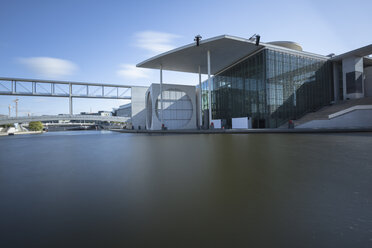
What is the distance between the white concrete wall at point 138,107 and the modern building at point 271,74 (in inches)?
668

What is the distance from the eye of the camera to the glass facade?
25.9 metres

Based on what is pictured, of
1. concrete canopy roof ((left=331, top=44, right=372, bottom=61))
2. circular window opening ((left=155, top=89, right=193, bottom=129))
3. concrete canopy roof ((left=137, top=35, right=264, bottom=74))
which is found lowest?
circular window opening ((left=155, top=89, right=193, bottom=129))

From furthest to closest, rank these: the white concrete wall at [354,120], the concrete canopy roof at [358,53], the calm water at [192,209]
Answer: the concrete canopy roof at [358,53] < the white concrete wall at [354,120] < the calm water at [192,209]

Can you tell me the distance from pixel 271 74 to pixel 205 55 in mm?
9920

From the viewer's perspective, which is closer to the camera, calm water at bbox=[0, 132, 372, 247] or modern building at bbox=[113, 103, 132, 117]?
calm water at bbox=[0, 132, 372, 247]

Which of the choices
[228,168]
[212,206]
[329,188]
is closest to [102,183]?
[212,206]

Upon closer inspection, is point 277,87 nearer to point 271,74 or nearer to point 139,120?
point 271,74

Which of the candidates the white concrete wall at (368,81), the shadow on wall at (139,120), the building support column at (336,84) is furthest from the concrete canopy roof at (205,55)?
the white concrete wall at (368,81)

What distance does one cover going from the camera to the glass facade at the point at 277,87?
25938 millimetres

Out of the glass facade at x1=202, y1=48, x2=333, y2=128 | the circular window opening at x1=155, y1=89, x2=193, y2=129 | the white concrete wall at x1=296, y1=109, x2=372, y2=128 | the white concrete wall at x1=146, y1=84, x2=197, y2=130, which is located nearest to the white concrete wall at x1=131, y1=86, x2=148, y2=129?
the white concrete wall at x1=146, y1=84, x2=197, y2=130

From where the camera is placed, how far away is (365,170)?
156 inches

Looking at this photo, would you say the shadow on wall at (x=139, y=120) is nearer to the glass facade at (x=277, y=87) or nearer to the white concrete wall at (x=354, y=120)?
the glass facade at (x=277, y=87)

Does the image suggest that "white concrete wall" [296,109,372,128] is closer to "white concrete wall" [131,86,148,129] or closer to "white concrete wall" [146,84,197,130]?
"white concrete wall" [146,84,197,130]

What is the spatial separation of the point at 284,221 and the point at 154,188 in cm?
194
